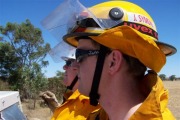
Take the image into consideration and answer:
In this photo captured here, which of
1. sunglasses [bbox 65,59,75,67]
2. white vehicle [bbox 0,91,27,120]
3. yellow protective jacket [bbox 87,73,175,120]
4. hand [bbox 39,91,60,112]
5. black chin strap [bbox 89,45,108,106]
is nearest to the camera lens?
yellow protective jacket [bbox 87,73,175,120]

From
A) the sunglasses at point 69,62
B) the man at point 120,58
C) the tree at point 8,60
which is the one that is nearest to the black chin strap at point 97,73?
the man at point 120,58

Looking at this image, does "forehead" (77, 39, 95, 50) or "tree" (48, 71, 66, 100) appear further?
"tree" (48, 71, 66, 100)

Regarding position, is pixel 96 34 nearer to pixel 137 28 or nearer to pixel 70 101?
pixel 137 28

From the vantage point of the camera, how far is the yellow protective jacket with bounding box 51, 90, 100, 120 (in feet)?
10.7

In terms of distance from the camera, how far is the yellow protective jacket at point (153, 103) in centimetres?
149

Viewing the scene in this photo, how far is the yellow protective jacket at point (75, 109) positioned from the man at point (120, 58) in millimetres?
1309

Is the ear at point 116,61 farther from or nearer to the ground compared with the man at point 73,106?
farther from the ground

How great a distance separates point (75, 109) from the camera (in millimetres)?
3396

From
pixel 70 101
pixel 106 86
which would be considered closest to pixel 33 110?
pixel 70 101

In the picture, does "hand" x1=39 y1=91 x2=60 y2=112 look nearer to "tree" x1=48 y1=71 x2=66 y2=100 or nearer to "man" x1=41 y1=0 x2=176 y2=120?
"man" x1=41 y1=0 x2=176 y2=120

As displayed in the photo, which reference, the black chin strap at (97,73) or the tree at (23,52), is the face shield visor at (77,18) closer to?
the black chin strap at (97,73)

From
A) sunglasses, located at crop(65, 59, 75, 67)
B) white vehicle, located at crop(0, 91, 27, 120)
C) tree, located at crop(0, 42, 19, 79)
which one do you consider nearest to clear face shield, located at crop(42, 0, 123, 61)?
white vehicle, located at crop(0, 91, 27, 120)

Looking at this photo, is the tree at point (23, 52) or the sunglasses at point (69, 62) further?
the tree at point (23, 52)

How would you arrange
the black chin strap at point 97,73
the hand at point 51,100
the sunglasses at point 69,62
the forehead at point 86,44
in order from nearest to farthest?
the black chin strap at point 97,73
the forehead at point 86,44
the sunglasses at point 69,62
the hand at point 51,100
